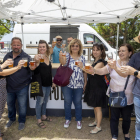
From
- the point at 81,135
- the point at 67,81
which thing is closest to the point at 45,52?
the point at 67,81

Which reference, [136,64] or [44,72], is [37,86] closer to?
[44,72]

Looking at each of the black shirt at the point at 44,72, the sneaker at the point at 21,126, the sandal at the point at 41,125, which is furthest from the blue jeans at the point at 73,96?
the sneaker at the point at 21,126

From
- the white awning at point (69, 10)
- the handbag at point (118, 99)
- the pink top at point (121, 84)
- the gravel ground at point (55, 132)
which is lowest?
the gravel ground at point (55, 132)

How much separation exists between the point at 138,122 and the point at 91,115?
1.47m

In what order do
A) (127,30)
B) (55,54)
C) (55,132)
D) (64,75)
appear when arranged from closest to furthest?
(64,75), (55,132), (55,54), (127,30)

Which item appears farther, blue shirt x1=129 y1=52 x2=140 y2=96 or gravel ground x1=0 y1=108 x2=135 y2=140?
gravel ground x1=0 y1=108 x2=135 y2=140

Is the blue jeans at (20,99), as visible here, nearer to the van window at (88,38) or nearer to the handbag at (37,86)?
the handbag at (37,86)

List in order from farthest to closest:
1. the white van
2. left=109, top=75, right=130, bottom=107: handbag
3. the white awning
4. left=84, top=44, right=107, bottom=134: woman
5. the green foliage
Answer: the green foliage
the white van
the white awning
left=84, top=44, right=107, bottom=134: woman
left=109, top=75, right=130, bottom=107: handbag

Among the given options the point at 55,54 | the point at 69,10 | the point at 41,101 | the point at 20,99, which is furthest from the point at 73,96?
the point at 69,10

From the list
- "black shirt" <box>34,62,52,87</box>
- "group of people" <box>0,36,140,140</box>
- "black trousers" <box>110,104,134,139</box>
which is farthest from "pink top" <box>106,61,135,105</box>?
"black shirt" <box>34,62,52,87</box>

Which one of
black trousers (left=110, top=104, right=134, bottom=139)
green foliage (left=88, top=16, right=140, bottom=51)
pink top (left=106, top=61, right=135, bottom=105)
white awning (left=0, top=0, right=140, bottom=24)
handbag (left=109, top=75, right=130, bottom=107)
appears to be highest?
green foliage (left=88, top=16, right=140, bottom=51)

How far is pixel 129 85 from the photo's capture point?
6.98ft

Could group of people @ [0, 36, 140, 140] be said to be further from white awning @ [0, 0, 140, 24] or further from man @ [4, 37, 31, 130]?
white awning @ [0, 0, 140, 24]

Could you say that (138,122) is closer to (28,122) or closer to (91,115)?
(91,115)
